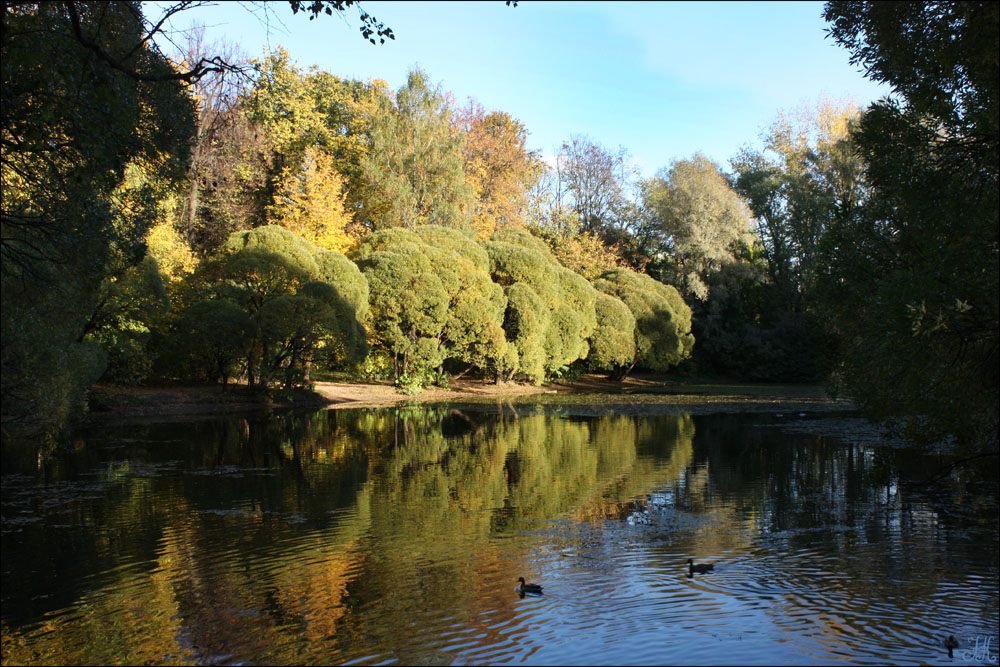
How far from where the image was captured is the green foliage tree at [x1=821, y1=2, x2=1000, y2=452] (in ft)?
28.0

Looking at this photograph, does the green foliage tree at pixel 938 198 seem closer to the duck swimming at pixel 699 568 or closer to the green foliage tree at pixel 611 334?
the duck swimming at pixel 699 568

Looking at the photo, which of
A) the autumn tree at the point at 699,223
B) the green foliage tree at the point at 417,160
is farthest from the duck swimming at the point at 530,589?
the autumn tree at the point at 699,223

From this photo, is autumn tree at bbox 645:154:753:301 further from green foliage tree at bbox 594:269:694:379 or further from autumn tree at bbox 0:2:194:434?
autumn tree at bbox 0:2:194:434

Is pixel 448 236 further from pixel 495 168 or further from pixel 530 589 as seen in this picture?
pixel 530 589

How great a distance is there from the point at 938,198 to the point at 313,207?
34054 mm

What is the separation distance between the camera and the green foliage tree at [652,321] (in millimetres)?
47344

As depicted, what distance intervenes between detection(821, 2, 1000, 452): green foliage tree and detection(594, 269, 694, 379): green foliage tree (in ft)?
113

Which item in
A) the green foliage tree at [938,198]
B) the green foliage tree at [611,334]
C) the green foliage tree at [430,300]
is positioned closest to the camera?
the green foliage tree at [938,198]

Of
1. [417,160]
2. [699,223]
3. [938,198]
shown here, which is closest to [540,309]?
[417,160]

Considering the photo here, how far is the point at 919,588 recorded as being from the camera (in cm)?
892

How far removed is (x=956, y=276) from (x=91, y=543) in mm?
11712

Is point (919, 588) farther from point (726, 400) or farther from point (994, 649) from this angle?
point (726, 400)

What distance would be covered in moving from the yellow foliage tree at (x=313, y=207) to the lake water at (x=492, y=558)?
22005 millimetres

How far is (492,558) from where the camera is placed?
10.6 meters
